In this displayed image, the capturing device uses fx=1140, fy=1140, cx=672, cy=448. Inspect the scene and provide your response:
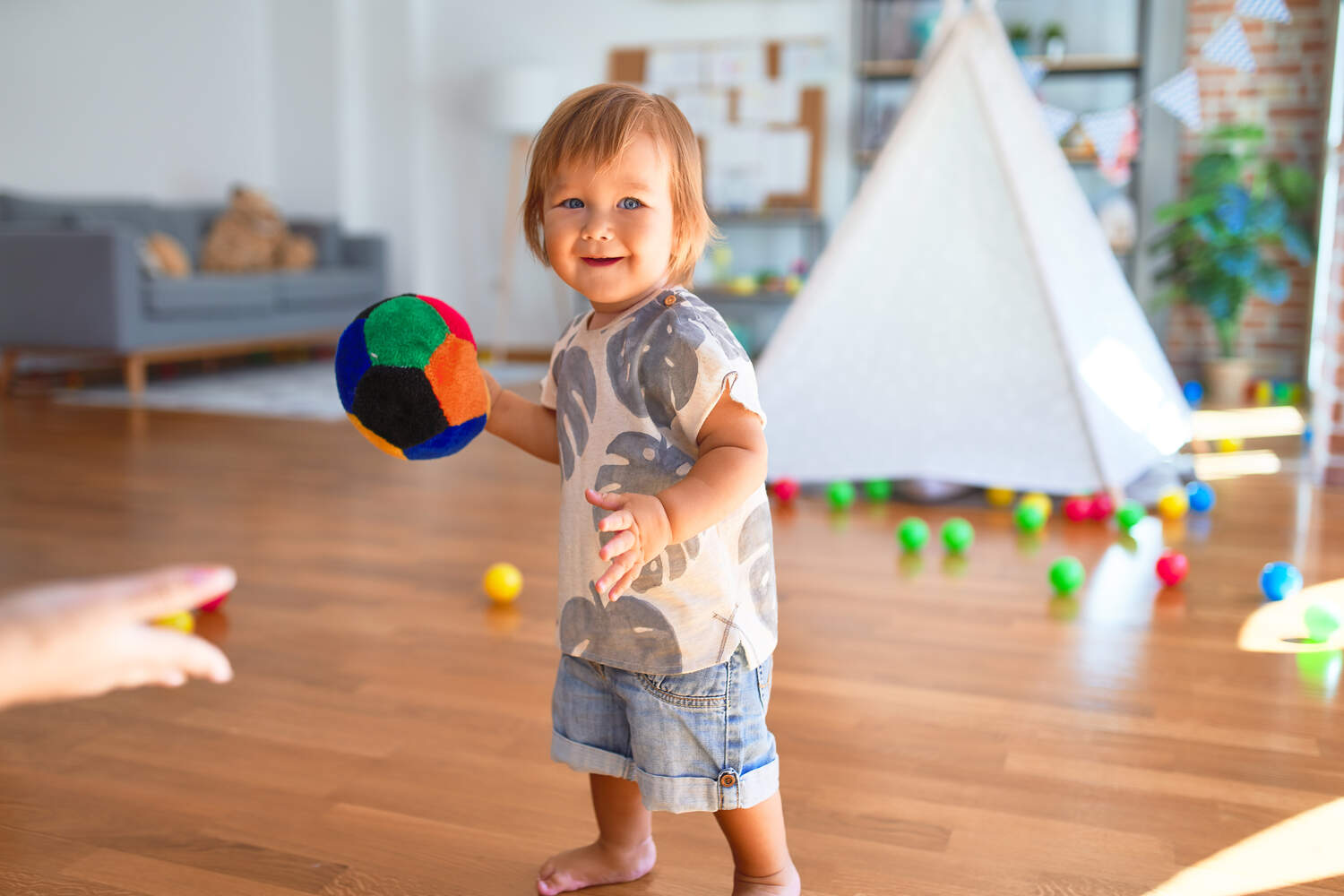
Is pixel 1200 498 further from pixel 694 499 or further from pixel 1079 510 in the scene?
pixel 694 499

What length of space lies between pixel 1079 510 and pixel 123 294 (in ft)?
12.2

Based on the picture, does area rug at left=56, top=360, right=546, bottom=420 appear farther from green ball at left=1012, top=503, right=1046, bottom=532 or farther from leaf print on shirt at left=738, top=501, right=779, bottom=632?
leaf print on shirt at left=738, top=501, right=779, bottom=632

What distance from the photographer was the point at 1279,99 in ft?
16.2

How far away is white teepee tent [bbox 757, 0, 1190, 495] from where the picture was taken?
2.79m

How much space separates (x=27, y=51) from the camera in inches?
203

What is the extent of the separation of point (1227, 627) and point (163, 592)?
1807 mm

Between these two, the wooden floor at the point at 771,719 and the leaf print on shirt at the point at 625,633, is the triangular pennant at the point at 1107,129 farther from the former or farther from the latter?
Result: the leaf print on shirt at the point at 625,633

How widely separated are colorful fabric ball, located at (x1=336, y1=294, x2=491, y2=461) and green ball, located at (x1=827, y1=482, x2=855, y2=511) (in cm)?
187

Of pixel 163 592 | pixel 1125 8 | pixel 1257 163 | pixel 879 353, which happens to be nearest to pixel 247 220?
pixel 879 353

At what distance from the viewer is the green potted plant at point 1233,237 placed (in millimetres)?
4633

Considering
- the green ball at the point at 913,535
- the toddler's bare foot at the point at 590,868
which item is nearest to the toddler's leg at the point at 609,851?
the toddler's bare foot at the point at 590,868

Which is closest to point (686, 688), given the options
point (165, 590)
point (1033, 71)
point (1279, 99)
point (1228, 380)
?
point (165, 590)

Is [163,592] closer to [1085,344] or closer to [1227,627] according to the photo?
[1227,627]

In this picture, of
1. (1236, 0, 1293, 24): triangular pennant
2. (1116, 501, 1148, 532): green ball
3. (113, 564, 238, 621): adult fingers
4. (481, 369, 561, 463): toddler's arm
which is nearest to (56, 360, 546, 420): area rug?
(1116, 501, 1148, 532): green ball
